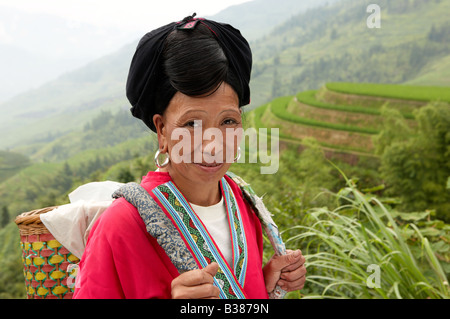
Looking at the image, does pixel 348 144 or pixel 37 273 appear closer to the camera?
pixel 37 273

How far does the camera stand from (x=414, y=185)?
42.6ft

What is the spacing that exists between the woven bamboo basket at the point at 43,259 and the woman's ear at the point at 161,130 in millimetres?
529

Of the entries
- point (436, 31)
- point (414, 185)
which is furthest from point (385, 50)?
point (414, 185)

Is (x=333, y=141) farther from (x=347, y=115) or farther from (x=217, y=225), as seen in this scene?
(x=217, y=225)

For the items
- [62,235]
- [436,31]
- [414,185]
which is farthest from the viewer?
[436,31]

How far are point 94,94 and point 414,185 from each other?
57220 millimetres

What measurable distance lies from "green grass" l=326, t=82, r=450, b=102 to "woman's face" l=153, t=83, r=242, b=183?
65.5 feet

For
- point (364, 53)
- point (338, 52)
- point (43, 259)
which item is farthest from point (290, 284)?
point (338, 52)

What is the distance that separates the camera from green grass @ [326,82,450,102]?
772 inches

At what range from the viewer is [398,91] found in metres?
21.2

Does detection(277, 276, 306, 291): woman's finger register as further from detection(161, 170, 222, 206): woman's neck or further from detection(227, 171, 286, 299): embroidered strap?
detection(161, 170, 222, 206): woman's neck

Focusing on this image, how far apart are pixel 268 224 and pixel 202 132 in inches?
17.4
